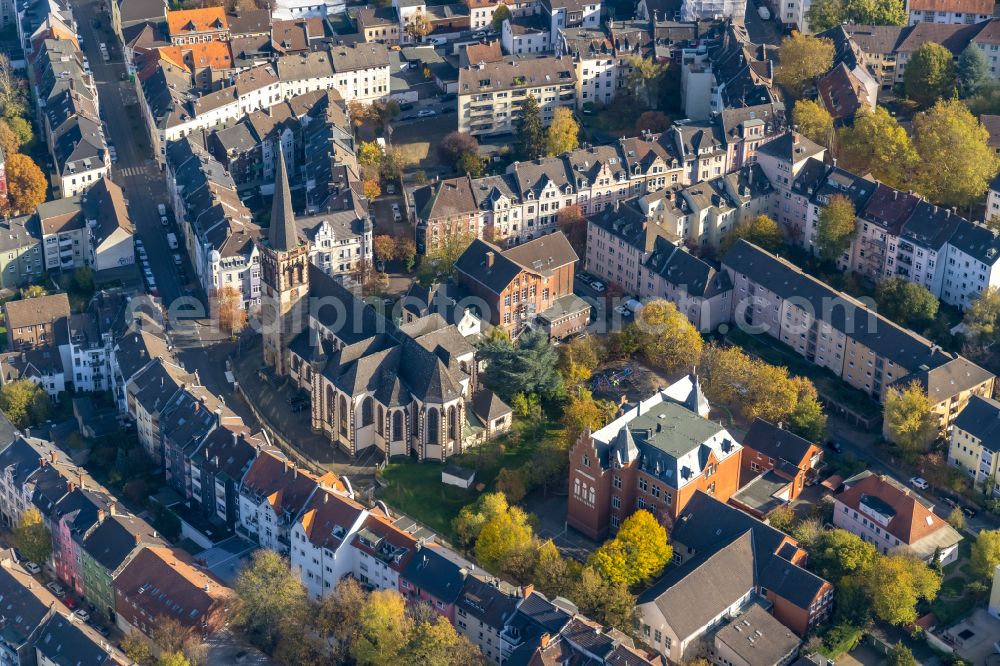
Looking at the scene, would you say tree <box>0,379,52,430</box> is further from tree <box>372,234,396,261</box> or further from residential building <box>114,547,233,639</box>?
tree <box>372,234,396,261</box>

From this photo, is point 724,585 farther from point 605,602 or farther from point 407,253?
point 407,253

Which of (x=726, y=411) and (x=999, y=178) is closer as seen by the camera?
(x=726, y=411)

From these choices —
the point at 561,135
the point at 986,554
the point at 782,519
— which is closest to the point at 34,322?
the point at 561,135

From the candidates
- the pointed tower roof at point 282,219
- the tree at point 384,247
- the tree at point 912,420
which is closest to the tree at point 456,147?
the tree at point 384,247

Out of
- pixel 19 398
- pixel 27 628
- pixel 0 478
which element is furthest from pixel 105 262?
pixel 27 628

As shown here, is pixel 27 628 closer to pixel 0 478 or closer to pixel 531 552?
pixel 0 478

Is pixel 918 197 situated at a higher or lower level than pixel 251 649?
higher

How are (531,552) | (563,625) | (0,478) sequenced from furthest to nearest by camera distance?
(0,478)
(531,552)
(563,625)
